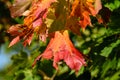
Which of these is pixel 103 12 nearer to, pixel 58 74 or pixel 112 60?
pixel 112 60

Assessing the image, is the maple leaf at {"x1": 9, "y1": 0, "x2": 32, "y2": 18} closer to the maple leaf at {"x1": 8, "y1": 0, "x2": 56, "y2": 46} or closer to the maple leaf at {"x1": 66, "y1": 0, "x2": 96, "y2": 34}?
the maple leaf at {"x1": 8, "y1": 0, "x2": 56, "y2": 46}

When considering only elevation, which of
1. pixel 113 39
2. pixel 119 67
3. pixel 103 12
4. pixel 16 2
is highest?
pixel 16 2

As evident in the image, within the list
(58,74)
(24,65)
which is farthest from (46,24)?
(24,65)

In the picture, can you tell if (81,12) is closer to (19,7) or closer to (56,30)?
(56,30)

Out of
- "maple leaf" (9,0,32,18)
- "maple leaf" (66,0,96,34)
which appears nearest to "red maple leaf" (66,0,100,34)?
"maple leaf" (66,0,96,34)

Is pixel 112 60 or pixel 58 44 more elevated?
pixel 58 44

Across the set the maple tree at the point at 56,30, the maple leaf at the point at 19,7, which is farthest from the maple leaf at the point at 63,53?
the maple leaf at the point at 19,7
